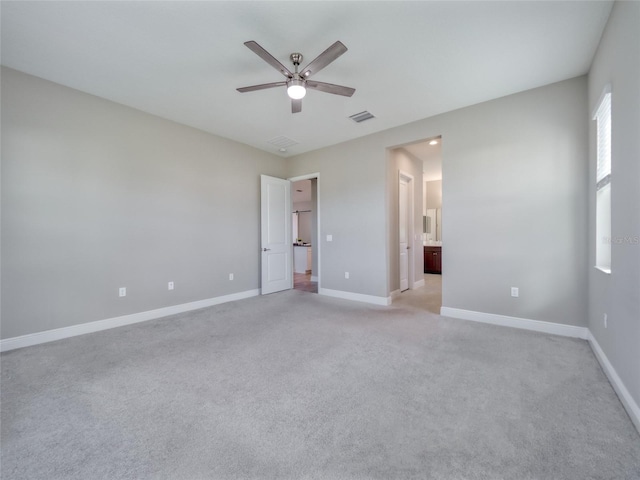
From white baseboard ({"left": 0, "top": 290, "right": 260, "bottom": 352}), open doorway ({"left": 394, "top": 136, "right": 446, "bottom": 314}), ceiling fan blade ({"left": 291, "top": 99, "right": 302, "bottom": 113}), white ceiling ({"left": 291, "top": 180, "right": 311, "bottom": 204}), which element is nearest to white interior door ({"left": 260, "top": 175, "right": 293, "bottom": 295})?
white baseboard ({"left": 0, "top": 290, "right": 260, "bottom": 352})

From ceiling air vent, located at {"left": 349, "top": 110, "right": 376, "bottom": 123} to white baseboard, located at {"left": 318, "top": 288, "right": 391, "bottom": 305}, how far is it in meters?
2.78

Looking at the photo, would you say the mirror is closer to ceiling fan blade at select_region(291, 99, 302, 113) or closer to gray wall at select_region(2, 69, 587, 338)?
gray wall at select_region(2, 69, 587, 338)

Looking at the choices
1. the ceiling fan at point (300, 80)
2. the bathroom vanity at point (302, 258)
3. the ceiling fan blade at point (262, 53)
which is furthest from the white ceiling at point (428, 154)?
the bathroom vanity at point (302, 258)

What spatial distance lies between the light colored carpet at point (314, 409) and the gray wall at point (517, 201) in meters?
0.57

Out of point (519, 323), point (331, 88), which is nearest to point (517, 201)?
point (519, 323)

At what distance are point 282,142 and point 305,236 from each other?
719 cm

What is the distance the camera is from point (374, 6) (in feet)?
6.61

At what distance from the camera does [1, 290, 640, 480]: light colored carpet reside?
1329mm

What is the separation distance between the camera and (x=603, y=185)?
2398mm

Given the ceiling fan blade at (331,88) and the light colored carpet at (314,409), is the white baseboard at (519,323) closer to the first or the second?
the light colored carpet at (314,409)

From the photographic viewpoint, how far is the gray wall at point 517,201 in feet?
9.68

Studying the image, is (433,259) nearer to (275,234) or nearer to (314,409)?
(275,234)

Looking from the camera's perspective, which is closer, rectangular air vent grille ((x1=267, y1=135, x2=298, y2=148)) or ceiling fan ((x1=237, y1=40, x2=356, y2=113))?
ceiling fan ((x1=237, y1=40, x2=356, y2=113))

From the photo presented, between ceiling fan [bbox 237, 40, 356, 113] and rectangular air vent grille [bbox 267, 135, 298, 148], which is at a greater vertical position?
rectangular air vent grille [bbox 267, 135, 298, 148]
